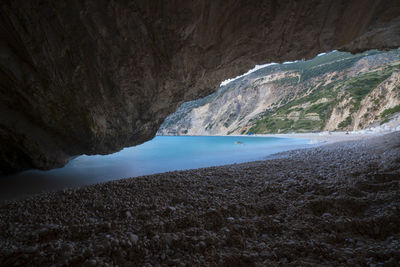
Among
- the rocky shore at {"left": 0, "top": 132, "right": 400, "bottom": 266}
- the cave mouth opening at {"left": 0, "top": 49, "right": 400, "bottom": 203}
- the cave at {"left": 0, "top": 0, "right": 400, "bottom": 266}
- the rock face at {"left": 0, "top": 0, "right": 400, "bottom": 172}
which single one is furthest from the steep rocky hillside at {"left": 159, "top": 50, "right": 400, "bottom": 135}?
the rocky shore at {"left": 0, "top": 132, "right": 400, "bottom": 266}

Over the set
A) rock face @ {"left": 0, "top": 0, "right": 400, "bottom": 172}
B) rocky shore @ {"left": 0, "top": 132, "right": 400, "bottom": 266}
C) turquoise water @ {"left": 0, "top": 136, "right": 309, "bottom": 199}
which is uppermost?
rock face @ {"left": 0, "top": 0, "right": 400, "bottom": 172}

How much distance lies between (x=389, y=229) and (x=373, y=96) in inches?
1479

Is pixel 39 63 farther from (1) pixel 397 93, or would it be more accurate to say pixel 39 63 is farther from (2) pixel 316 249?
(1) pixel 397 93

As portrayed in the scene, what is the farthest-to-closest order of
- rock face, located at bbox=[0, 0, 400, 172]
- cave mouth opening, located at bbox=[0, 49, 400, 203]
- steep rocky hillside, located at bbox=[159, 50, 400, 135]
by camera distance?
1. steep rocky hillside, located at bbox=[159, 50, 400, 135]
2. cave mouth opening, located at bbox=[0, 49, 400, 203]
3. rock face, located at bbox=[0, 0, 400, 172]

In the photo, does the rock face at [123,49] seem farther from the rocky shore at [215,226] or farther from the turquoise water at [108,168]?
the rocky shore at [215,226]

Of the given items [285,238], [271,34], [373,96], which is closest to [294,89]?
[373,96]

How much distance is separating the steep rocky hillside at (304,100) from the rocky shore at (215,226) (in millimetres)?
31588

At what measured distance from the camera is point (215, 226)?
7.65 ft

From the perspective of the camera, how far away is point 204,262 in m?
1.65

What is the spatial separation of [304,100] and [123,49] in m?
63.2

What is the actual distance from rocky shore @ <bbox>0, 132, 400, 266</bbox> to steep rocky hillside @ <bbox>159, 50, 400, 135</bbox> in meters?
31.6

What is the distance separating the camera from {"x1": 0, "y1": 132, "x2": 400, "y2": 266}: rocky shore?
168 centimetres

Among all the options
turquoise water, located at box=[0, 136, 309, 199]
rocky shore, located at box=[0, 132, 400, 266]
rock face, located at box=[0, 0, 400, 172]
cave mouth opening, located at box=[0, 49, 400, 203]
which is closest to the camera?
rocky shore, located at box=[0, 132, 400, 266]

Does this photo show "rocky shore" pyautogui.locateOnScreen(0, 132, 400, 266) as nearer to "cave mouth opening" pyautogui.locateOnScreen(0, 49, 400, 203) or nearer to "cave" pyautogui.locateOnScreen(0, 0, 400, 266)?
"cave" pyautogui.locateOnScreen(0, 0, 400, 266)
